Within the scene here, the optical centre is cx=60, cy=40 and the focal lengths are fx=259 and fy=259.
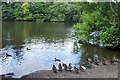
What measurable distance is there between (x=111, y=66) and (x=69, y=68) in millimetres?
1300

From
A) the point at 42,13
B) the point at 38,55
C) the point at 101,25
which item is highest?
the point at 42,13

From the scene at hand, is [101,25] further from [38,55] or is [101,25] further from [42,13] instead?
[42,13]

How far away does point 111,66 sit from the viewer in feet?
24.5

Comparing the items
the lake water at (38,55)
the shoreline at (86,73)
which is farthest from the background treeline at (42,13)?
the shoreline at (86,73)

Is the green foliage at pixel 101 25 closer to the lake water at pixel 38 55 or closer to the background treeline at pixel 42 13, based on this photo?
the lake water at pixel 38 55

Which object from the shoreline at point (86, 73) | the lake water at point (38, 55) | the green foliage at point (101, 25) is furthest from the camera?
the green foliage at point (101, 25)

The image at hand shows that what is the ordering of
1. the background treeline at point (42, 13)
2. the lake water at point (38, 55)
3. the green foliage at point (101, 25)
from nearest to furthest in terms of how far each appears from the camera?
the lake water at point (38, 55) < the green foliage at point (101, 25) < the background treeline at point (42, 13)

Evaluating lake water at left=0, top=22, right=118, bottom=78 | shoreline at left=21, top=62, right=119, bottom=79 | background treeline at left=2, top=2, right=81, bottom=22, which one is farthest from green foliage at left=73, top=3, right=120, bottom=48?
background treeline at left=2, top=2, right=81, bottom=22

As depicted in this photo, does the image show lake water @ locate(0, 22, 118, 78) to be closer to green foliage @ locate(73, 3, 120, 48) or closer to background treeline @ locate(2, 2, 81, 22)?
green foliage @ locate(73, 3, 120, 48)

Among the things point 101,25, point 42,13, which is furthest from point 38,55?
point 42,13

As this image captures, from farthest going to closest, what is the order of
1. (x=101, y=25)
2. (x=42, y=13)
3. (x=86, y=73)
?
(x=42, y=13), (x=101, y=25), (x=86, y=73)

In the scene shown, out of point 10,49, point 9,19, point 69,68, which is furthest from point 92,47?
point 9,19

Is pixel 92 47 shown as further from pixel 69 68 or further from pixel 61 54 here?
pixel 69 68

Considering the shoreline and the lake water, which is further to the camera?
the lake water
